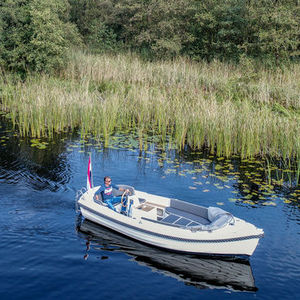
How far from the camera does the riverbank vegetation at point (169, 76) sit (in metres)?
15.4

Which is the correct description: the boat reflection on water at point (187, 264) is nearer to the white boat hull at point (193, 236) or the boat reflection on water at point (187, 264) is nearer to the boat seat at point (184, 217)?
the white boat hull at point (193, 236)

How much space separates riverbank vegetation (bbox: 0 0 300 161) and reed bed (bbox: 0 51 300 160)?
0.18ft

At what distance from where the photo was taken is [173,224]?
929 centimetres

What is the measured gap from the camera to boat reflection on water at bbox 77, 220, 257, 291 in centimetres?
823

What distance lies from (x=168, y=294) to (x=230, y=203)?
4.33 m

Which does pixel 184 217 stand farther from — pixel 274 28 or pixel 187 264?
pixel 274 28

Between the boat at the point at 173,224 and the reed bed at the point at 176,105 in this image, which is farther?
the reed bed at the point at 176,105

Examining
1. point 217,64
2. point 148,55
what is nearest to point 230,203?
point 217,64

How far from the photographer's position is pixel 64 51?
76.2 feet

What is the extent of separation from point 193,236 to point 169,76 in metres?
13.4

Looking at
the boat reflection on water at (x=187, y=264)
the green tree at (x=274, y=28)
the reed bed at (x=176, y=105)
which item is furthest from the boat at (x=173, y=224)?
the green tree at (x=274, y=28)

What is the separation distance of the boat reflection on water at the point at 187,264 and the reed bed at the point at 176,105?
6112 millimetres

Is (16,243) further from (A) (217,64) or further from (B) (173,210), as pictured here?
(A) (217,64)

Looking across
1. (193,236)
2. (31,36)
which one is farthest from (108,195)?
(31,36)
